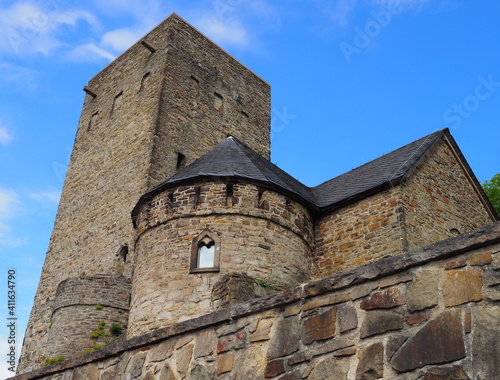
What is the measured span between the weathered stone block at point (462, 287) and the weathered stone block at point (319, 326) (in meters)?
0.68

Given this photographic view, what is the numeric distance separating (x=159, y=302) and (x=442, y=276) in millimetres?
9071

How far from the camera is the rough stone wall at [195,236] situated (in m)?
11.6

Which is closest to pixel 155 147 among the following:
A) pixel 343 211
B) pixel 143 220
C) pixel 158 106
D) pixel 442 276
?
pixel 158 106

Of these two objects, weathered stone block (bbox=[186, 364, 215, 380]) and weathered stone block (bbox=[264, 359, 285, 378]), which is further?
weathered stone block (bbox=[186, 364, 215, 380])

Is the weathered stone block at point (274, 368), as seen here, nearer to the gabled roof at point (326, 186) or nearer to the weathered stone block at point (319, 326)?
the weathered stone block at point (319, 326)

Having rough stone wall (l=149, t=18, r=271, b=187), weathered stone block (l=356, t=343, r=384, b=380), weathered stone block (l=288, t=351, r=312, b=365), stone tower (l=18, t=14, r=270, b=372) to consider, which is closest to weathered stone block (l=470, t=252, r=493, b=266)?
weathered stone block (l=356, t=343, r=384, b=380)

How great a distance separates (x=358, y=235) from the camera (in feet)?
43.0

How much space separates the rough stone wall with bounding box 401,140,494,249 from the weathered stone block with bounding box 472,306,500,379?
9.39 meters

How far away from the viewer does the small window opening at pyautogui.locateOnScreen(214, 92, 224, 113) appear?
23.2m

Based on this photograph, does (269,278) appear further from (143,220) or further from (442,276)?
(442,276)

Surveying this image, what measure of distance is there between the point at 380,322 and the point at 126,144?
712 inches

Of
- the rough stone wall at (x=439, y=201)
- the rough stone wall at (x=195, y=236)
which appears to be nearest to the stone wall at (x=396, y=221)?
the rough stone wall at (x=439, y=201)

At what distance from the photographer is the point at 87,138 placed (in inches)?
924

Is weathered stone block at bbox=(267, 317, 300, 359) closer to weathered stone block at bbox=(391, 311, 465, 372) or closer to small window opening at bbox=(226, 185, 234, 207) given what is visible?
weathered stone block at bbox=(391, 311, 465, 372)
